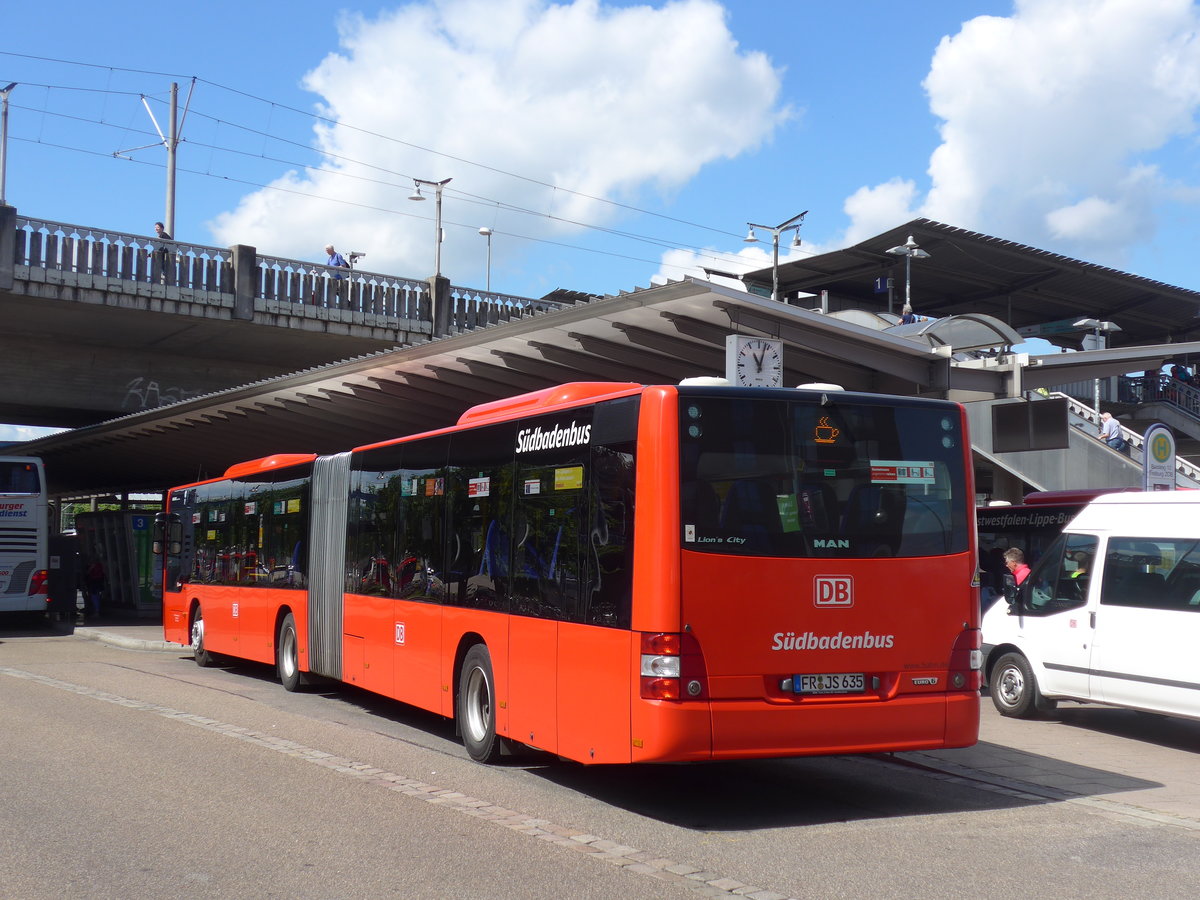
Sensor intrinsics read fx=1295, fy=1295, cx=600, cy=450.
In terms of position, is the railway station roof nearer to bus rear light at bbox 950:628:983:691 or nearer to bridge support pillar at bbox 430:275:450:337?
bridge support pillar at bbox 430:275:450:337

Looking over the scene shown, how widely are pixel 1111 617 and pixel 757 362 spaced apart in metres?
4.22

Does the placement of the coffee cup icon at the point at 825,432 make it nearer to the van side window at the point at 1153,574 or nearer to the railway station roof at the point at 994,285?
the van side window at the point at 1153,574

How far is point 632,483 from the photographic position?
8.23 metres

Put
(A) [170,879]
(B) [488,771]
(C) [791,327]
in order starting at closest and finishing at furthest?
(A) [170,879]
(B) [488,771]
(C) [791,327]

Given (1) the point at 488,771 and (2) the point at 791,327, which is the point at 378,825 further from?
(2) the point at 791,327

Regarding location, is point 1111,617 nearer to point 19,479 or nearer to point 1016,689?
point 1016,689

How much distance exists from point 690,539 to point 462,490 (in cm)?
355

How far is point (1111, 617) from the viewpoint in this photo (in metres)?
12.4

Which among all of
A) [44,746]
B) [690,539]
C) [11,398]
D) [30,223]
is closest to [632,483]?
[690,539]

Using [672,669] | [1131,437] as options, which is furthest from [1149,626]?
[1131,437]

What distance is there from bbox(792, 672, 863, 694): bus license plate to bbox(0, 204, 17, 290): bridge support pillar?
22.5 metres

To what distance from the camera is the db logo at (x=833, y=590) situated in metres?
8.26

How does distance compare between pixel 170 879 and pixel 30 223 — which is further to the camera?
pixel 30 223

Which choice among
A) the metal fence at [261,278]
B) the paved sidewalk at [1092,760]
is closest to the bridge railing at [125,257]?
the metal fence at [261,278]
